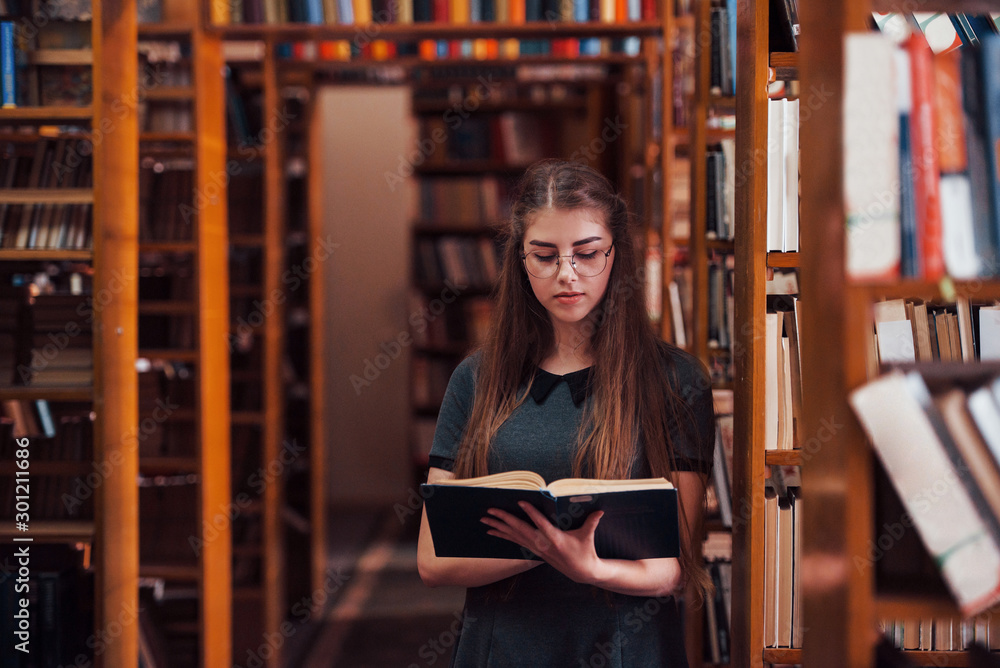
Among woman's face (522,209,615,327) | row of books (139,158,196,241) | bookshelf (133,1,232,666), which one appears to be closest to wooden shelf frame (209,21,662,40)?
bookshelf (133,1,232,666)

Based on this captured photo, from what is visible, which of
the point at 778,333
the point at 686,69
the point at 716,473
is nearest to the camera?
the point at 778,333

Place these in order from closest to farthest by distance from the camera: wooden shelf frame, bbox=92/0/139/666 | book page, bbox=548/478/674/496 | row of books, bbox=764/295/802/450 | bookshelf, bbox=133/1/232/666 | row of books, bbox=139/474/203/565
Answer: book page, bbox=548/478/674/496 → row of books, bbox=764/295/802/450 → wooden shelf frame, bbox=92/0/139/666 → bookshelf, bbox=133/1/232/666 → row of books, bbox=139/474/203/565

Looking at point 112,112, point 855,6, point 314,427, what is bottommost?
point 314,427

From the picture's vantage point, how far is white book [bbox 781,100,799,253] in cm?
153

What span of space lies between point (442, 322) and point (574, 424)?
12.0 ft

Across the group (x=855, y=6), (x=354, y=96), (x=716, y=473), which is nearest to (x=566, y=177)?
(x=855, y=6)

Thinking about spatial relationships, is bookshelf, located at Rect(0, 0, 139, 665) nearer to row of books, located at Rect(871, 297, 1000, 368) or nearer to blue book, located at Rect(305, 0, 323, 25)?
blue book, located at Rect(305, 0, 323, 25)

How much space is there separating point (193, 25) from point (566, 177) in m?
1.71

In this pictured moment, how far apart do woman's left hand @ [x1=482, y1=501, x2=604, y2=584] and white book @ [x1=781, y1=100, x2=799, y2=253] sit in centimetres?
69

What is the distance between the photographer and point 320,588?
380 cm

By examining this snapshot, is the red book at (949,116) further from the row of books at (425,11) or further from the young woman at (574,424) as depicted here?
the row of books at (425,11)

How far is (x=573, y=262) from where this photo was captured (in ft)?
4.60

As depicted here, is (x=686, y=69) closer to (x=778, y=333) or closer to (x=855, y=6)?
(x=778, y=333)

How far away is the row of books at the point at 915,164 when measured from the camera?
91 cm
